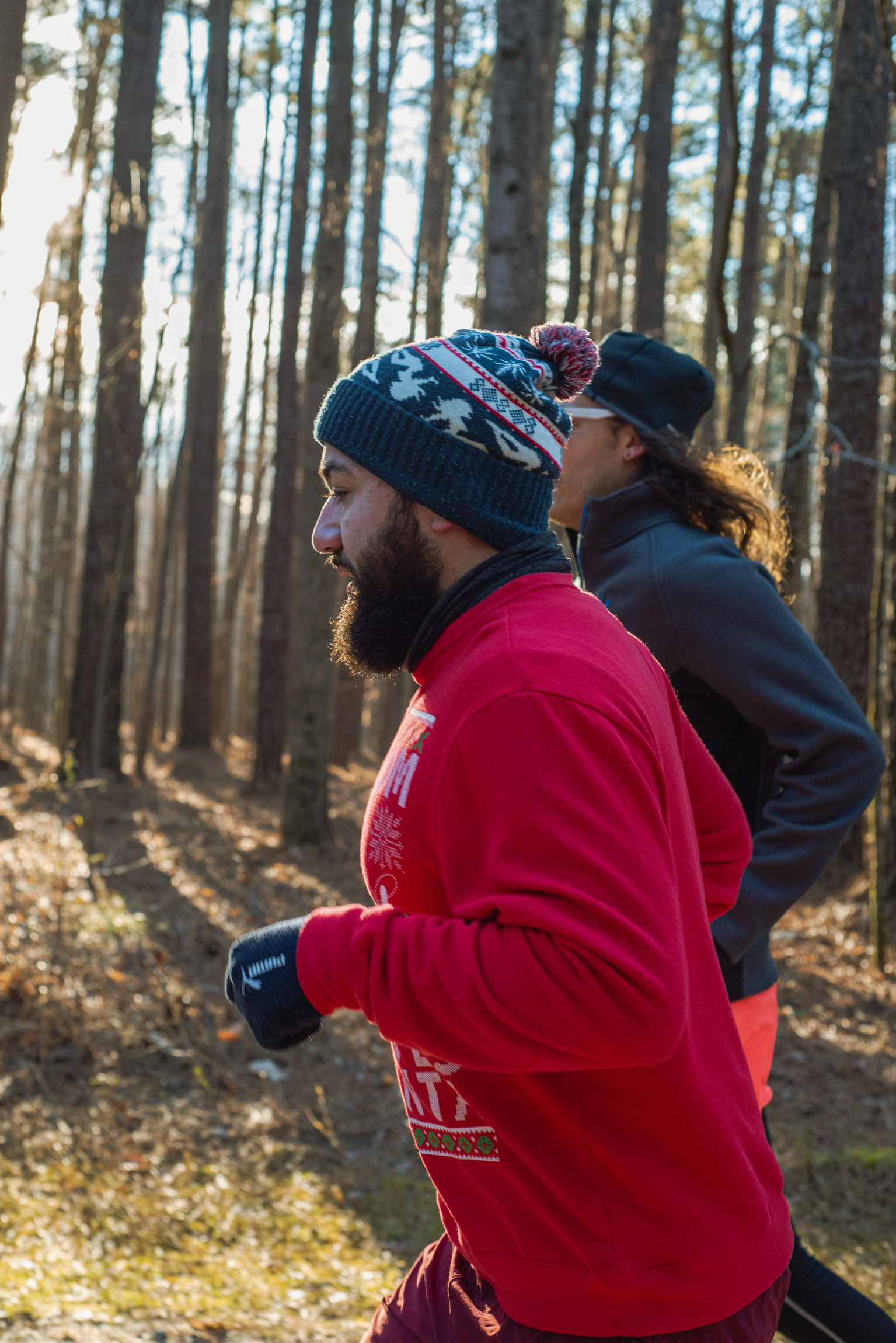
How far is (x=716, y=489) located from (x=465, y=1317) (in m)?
1.85

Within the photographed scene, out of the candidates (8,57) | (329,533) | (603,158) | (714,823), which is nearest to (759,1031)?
(714,823)

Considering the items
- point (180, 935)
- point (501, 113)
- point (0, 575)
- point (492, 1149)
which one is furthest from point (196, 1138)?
point (0, 575)

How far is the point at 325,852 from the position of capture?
33.8ft

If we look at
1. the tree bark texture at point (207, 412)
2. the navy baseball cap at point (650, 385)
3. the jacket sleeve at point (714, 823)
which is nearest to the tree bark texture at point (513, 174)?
the navy baseball cap at point (650, 385)

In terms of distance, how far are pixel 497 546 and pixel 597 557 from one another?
41.9 inches

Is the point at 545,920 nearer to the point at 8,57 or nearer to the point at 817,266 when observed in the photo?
the point at 817,266

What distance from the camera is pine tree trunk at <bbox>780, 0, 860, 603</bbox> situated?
24.5 ft

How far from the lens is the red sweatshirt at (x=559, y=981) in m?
1.20

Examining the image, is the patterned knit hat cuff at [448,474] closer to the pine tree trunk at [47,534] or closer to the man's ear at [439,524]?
the man's ear at [439,524]

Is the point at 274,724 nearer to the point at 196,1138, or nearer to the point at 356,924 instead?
the point at 196,1138

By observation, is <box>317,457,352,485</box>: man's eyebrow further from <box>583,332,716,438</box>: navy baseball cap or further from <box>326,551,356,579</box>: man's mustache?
<box>583,332,716,438</box>: navy baseball cap

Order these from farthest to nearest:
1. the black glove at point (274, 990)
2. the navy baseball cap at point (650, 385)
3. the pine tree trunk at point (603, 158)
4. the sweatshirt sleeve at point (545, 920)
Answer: the pine tree trunk at point (603, 158)
the navy baseball cap at point (650, 385)
the black glove at point (274, 990)
the sweatshirt sleeve at point (545, 920)

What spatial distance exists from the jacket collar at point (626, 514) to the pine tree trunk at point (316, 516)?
725cm

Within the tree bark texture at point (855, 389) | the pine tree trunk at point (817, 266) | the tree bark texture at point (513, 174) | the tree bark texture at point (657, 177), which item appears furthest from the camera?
the tree bark texture at point (657, 177)
